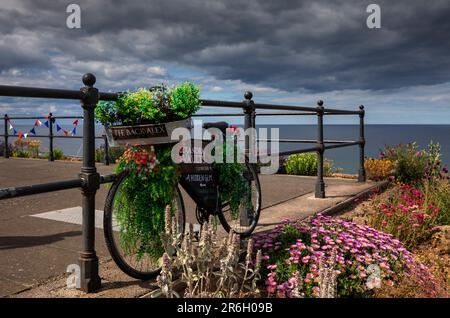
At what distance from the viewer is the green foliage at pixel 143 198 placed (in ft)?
9.95

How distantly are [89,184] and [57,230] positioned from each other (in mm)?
1920

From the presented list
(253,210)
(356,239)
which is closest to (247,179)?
(253,210)

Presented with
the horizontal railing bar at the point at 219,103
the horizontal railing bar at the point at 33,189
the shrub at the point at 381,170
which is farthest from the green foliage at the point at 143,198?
the shrub at the point at 381,170

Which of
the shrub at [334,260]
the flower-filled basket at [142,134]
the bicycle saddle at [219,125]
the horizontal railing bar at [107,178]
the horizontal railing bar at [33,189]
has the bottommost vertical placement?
the shrub at [334,260]

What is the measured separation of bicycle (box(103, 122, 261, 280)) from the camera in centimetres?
298

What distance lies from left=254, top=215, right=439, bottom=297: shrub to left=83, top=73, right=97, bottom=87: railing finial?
5.99ft

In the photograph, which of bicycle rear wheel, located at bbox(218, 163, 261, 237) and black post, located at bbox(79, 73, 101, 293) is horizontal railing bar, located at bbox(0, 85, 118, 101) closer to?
black post, located at bbox(79, 73, 101, 293)

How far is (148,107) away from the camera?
302 centimetres

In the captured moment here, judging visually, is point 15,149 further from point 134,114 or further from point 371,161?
point 134,114

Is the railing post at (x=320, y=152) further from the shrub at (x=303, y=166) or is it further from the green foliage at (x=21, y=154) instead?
the green foliage at (x=21, y=154)

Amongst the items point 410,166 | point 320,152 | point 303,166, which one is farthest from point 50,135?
point 410,166

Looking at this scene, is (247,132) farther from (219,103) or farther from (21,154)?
(21,154)

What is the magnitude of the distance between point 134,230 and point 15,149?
1451 centimetres

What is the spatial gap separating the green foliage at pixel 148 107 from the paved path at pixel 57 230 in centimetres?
118
